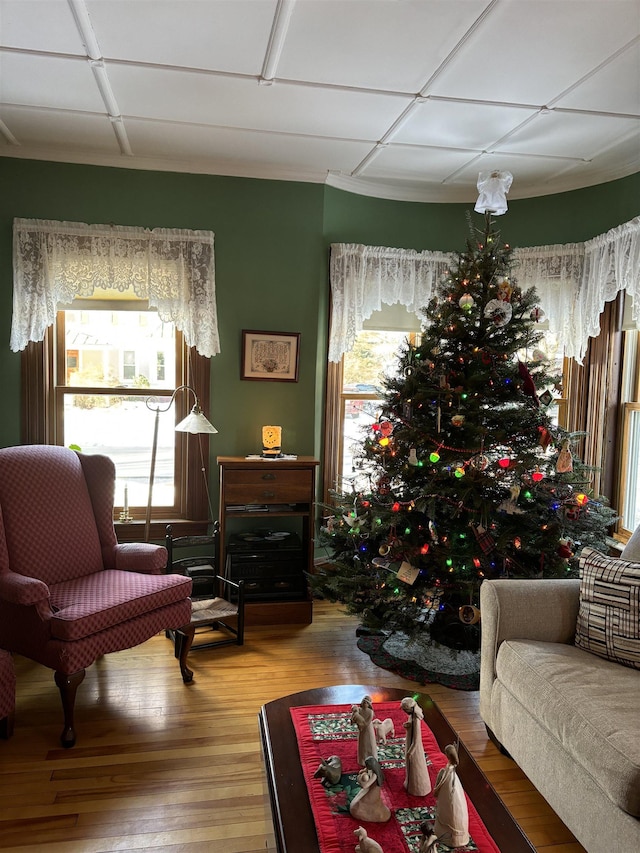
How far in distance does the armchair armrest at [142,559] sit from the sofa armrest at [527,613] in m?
1.66

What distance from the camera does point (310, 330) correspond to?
4.30 m

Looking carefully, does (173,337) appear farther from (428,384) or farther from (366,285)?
(428,384)

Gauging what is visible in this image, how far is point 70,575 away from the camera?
3215 millimetres

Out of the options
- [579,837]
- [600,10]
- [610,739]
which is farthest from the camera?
[600,10]

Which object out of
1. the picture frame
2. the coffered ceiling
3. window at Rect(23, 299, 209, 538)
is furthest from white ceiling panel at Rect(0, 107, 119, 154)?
the picture frame

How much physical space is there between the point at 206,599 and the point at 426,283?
2.55 meters

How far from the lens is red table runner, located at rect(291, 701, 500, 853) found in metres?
1.53

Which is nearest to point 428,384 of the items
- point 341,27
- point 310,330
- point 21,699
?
point 310,330

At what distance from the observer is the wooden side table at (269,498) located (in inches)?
152

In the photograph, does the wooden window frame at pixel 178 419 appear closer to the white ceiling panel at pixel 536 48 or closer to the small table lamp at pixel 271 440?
the small table lamp at pixel 271 440

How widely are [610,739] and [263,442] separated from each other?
8.90ft

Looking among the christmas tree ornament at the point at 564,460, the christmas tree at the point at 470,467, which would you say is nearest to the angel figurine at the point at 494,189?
the christmas tree at the point at 470,467

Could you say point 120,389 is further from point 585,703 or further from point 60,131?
point 585,703

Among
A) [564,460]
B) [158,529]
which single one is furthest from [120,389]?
[564,460]
